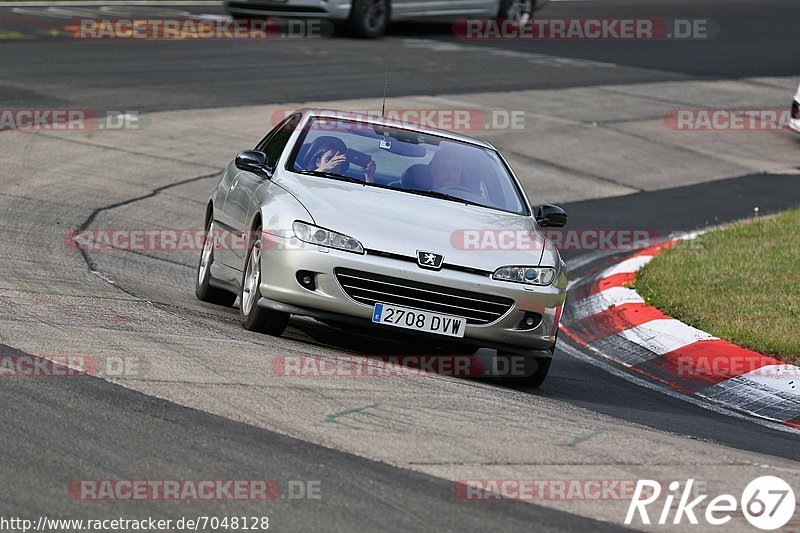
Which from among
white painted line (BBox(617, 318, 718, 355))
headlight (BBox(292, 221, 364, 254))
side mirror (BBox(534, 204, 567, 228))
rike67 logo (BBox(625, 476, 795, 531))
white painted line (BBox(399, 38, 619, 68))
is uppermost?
headlight (BBox(292, 221, 364, 254))

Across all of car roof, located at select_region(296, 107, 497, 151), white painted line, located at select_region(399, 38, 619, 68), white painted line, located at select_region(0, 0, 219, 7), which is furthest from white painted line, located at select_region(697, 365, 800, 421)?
white painted line, located at select_region(0, 0, 219, 7)

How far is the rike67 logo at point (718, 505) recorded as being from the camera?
5559mm

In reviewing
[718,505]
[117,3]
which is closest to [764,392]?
[718,505]

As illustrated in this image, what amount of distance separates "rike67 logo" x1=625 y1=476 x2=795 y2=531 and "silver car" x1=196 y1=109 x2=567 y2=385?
247 centimetres

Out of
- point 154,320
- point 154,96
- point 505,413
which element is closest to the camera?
point 505,413

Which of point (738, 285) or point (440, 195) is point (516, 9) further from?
point (440, 195)

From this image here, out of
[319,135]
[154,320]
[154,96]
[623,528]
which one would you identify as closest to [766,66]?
[154,96]

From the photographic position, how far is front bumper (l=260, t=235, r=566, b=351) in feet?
26.7

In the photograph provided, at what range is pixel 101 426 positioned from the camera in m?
5.99

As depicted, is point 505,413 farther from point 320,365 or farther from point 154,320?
point 154,320

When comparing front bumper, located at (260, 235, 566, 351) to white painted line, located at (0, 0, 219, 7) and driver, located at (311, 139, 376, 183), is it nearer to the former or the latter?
driver, located at (311, 139, 376, 183)

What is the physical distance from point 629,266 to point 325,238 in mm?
5083

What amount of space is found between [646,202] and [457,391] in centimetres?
985

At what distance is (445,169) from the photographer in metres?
9.48
